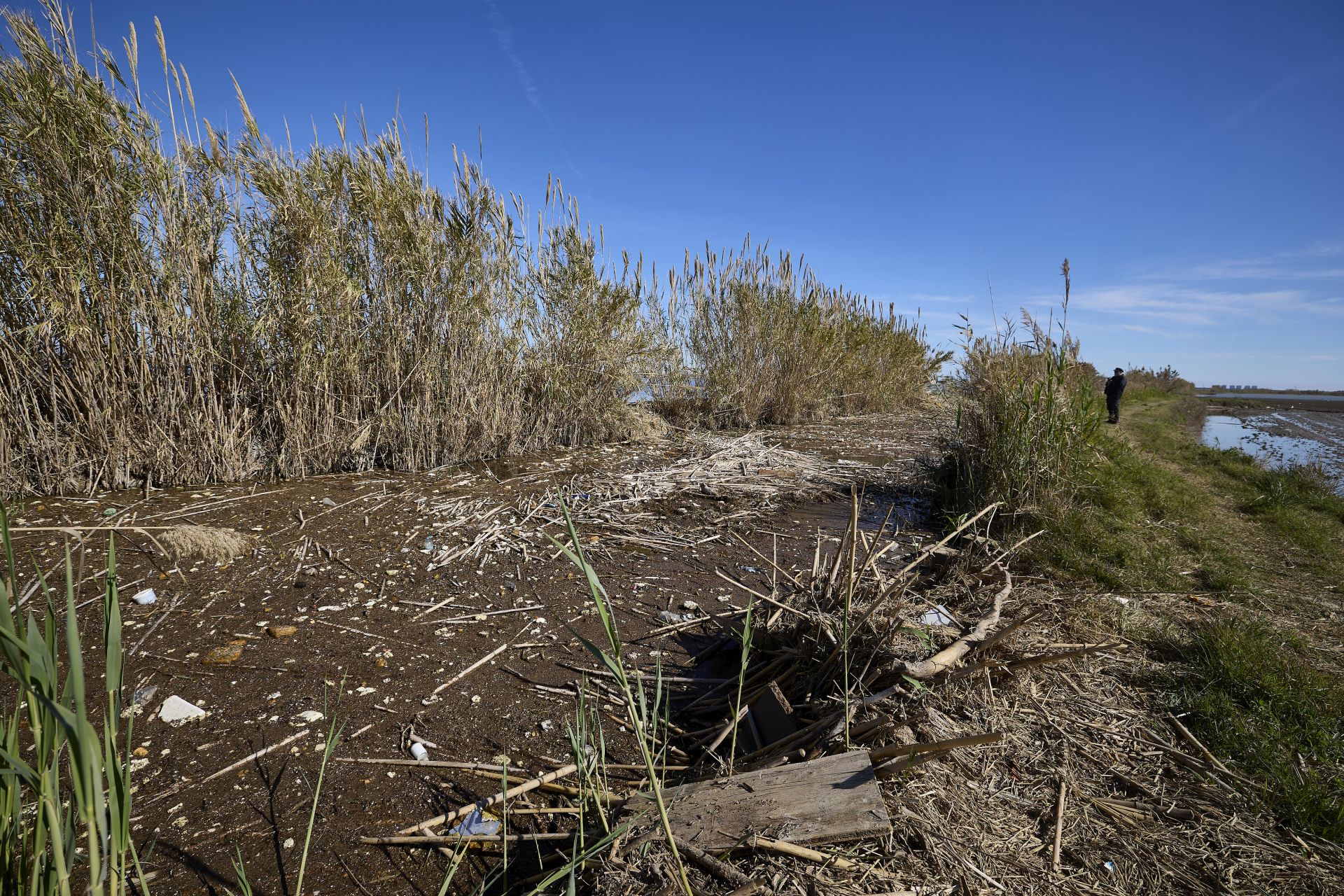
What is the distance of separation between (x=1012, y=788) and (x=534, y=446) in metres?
5.14

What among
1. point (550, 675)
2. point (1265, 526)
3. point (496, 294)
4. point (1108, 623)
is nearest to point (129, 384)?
point (496, 294)

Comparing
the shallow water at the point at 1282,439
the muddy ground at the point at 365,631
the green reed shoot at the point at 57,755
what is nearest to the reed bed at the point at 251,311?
the muddy ground at the point at 365,631

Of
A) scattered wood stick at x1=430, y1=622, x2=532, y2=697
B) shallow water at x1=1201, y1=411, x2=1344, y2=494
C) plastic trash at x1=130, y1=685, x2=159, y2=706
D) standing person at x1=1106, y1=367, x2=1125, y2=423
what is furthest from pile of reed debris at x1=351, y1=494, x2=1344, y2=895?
standing person at x1=1106, y1=367, x2=1125, y2=423

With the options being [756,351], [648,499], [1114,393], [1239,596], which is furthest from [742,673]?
[1114,393]

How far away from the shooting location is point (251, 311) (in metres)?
4.40

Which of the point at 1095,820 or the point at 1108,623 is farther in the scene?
the point at 1108,623

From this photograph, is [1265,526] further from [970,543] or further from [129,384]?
[129,384]

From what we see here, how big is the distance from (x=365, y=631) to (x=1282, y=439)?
59.9 ft

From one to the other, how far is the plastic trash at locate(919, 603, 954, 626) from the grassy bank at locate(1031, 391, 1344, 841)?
0.85 m

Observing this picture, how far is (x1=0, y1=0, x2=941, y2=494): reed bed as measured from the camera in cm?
373

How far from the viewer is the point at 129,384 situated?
13.4ft

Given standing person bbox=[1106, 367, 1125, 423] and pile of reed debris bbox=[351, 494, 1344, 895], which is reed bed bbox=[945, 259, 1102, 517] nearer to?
pile of reed debris bbox=[351, 494, 1344, 895]

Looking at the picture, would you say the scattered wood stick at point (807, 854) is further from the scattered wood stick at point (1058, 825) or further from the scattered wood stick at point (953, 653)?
the scattered wood stick at point (953, 653)

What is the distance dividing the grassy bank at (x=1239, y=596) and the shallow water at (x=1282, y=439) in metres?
3.05
